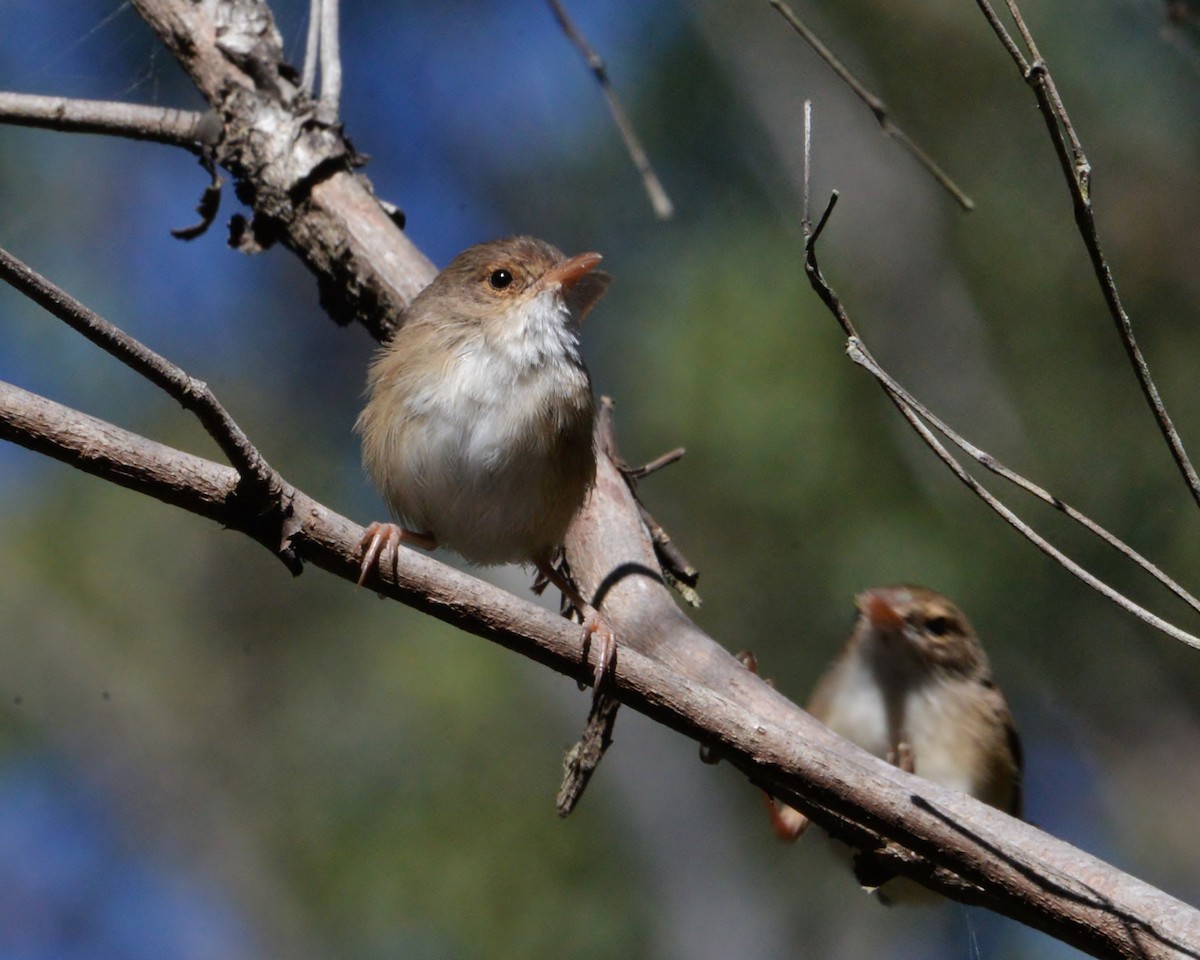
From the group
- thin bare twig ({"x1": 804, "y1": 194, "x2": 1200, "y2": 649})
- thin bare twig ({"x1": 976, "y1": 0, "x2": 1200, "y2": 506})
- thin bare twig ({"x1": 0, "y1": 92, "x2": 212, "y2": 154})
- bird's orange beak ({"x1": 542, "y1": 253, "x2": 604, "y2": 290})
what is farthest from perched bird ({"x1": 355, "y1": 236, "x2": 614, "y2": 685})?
thin bare twig ({"x1": 976, "y1": 0, "x2": 1200, "y2": 506})

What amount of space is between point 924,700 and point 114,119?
366 centimetres

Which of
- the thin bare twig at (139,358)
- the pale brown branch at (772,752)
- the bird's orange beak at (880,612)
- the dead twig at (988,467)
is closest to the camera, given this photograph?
the thin bare twig at (139,358)

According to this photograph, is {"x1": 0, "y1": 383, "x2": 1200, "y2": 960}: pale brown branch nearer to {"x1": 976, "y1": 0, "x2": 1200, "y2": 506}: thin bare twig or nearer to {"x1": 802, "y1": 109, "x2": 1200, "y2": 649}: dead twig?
{"x1": 802, "y1": 109, "x2": 1200, "y2": 649}: dead twig

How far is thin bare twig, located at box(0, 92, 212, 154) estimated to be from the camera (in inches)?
155

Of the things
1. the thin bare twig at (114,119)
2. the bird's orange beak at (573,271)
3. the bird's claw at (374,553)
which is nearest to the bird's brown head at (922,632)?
the bird's orange beak at (573,271)

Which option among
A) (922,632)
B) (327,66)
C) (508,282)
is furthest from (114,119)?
(922,632)

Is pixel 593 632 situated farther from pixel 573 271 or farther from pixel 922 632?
pixel 922 632

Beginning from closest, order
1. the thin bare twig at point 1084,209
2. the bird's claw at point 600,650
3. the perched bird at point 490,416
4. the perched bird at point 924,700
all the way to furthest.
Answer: the thin bare twig at point 1084,209 → the bird's claw at point 600,650 → the perched bird at point 490,416 → the perched bird at point 924,700

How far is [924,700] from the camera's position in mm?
4996

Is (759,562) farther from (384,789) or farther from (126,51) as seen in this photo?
(126,51)

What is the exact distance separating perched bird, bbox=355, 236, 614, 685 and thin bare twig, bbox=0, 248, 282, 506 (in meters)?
1.42

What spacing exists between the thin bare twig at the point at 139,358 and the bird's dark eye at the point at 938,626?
3.49 meters

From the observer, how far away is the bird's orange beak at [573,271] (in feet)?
12.6

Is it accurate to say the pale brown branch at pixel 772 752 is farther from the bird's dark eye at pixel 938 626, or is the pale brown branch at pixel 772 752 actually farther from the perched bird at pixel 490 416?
the bird's dark eye at pixel 938 626
